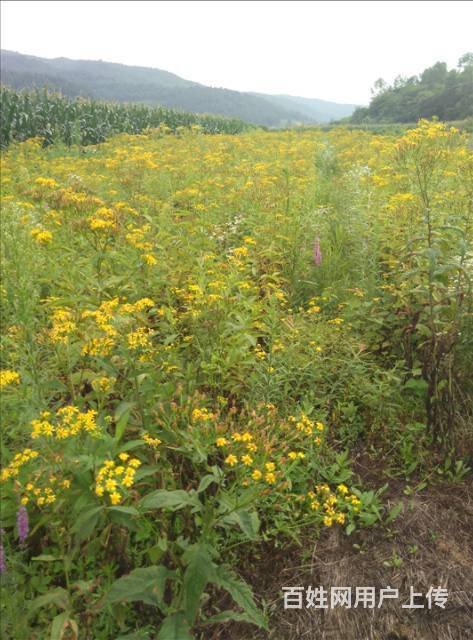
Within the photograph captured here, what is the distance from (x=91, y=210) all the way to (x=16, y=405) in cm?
166

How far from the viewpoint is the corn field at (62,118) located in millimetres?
14180

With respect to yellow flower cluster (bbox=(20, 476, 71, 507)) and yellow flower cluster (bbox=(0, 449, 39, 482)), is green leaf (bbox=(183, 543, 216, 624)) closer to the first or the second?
yellow flower cluster (bbox=(20, 476, 71, 507))

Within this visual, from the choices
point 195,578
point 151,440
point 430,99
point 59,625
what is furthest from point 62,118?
point 430,99

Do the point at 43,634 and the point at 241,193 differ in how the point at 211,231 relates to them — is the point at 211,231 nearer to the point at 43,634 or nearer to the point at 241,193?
the point at 241,193

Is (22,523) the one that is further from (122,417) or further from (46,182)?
(46,182)

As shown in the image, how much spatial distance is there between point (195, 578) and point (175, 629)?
237mm

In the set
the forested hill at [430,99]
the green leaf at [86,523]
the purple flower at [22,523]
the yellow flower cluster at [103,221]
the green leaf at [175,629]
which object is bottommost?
the green leaf at [175,629]

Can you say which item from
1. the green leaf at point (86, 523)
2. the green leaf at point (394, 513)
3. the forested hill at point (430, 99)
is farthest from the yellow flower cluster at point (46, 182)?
the forested hill at point (430, 99)

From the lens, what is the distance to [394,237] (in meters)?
3.86

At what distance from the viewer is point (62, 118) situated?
1568 centimetres

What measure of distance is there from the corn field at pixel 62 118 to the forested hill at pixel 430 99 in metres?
28.8

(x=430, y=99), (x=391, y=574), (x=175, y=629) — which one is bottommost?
(x=391, y=574)

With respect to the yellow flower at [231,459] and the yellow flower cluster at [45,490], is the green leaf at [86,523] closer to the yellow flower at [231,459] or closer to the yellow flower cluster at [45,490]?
the yellow flower cluster at [45,490]

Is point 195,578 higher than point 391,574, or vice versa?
point 195,578
